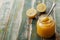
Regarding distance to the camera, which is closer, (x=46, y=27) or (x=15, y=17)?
(x=46, y=27)

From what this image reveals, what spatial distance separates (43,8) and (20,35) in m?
0.29

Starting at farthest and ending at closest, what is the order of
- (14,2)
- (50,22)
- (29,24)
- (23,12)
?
(14,2) → (23,12) → (29,24) → (50,22)

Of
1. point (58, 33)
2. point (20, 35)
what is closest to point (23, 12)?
point (20, 35)

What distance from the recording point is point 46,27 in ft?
3.26

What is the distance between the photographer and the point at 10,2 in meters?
1.40

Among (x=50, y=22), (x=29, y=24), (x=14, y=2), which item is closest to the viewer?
(x=50, y=22)

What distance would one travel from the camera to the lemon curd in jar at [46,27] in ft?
3.24

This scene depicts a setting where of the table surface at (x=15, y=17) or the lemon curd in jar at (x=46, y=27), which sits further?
the table surface at (x=15, y=17)

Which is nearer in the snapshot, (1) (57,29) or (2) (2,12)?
(1) (57,29)

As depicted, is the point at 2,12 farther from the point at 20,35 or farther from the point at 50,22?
the point at 50,22

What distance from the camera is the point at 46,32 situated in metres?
Result: 1.01

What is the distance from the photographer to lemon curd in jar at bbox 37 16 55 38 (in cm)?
99

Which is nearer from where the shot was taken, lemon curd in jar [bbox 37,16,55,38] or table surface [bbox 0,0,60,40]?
lemon curd in jar [bbox 37,16,55,38]

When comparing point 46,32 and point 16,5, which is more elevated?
point 16,5
